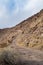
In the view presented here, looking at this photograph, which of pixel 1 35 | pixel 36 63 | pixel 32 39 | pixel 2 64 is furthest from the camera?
pixel 1 35

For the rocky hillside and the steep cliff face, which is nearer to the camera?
the rocky hillside

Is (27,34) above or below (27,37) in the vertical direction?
above

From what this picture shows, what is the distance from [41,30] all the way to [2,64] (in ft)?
56.5

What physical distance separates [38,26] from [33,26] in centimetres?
168

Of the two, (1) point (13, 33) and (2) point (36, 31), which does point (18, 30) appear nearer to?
(1) point (13, 33)

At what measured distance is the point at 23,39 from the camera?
29.1 meters

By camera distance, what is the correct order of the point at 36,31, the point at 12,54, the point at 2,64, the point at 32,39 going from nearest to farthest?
the point at 2,64
the point at 12,54
the point at 32,39
the point at 36,31

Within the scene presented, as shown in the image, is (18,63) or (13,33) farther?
(13,33)

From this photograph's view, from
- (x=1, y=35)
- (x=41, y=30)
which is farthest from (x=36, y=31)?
(x=1, y=35)

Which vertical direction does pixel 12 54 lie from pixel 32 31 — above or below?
below

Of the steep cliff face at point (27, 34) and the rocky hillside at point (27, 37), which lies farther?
the steep cliff face at point (27, 34)

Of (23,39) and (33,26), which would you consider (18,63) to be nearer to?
(23,39)

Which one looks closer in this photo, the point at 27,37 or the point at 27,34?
the point at 27,37

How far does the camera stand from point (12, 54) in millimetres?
12367
